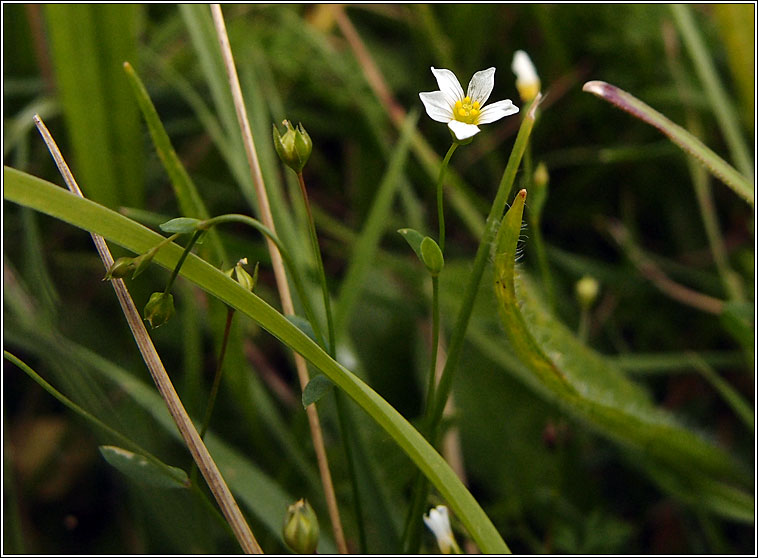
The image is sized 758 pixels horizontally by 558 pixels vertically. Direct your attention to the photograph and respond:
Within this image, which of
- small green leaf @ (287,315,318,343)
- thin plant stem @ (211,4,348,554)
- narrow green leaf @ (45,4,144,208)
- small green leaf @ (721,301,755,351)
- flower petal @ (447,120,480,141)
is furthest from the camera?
narrow green leaf @ (45,4,144,208)

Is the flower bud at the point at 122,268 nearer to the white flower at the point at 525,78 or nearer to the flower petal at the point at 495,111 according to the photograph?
the flower petal at the point at 495,111

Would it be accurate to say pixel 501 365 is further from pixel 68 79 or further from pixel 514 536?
pixel 68 79

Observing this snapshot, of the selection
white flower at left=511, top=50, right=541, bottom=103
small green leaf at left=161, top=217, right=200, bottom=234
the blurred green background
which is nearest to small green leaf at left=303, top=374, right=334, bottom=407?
small green leaf at left=161, top=217, right=200, bottom=234

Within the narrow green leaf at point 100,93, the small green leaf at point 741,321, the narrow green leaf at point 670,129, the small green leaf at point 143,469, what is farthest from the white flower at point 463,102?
the narrow green leaf at point 100,93

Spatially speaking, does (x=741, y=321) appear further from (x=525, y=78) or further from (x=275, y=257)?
(x=275, y=257)

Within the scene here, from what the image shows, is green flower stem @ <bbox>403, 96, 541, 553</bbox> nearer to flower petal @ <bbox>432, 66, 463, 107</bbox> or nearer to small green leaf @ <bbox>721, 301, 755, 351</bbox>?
flower petal @ <bbox>432, 66, 463, 107</bbox>

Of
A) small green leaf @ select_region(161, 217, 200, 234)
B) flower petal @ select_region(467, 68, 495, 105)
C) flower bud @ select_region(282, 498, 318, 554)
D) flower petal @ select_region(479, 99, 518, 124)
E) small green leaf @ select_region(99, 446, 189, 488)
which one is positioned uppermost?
flower petal @ select_region(467, 68, 495, 105)
